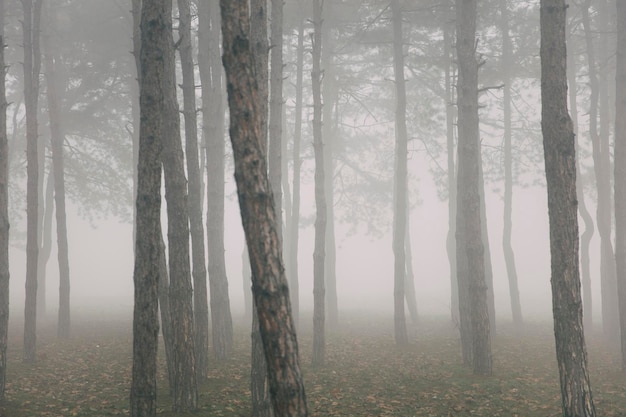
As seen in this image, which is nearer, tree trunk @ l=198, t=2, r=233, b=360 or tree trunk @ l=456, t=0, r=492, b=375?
tree trunk @ l=456, t=0, r=492, b=375

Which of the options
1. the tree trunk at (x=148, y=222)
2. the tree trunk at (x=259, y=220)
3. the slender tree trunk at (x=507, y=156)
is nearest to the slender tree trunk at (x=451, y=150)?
the slender tree trunk at (x=507, y=156)

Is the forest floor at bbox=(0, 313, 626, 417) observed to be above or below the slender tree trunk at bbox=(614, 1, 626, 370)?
below

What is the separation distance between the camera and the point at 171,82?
9.48 meters

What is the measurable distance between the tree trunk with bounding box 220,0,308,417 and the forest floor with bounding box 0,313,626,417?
158 inches

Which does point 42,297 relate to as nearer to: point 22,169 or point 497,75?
point 22,169

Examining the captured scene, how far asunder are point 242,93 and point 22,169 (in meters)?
23.0

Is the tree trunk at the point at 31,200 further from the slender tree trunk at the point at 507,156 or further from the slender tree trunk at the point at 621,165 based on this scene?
the slender tree trunk at the point at 507,156

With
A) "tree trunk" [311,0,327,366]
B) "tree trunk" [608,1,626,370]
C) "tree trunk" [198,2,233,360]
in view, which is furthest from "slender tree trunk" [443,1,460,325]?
"tree trunk" [198,2,233,360]

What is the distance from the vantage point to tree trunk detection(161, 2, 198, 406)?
8.24 metres

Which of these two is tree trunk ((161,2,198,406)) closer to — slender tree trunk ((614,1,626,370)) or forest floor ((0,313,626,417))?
forest floor ((0,313,626,417))

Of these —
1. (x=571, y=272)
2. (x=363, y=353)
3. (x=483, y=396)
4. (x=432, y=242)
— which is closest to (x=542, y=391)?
(x=483, y=396)

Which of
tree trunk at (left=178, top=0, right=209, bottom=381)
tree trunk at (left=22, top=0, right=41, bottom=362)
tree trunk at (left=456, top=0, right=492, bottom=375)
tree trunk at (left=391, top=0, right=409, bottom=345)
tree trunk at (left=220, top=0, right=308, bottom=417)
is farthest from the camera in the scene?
tree trunk at (left=391, top=0, right=409, bottom=345)

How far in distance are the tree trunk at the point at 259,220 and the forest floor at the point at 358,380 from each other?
4.01m

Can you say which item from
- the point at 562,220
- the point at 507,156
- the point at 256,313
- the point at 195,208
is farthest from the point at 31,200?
the point at 507,156
